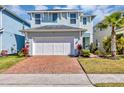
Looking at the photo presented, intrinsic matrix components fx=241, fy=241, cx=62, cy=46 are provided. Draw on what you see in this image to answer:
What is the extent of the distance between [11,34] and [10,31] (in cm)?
64

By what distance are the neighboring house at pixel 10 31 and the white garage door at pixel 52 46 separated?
11.5 ft

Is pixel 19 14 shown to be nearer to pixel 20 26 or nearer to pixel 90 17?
pixel 20 26

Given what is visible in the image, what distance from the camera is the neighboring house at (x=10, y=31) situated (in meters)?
25.9

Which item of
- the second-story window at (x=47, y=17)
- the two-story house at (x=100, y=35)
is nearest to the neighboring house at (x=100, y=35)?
the two-story house at (x=100, y=35)

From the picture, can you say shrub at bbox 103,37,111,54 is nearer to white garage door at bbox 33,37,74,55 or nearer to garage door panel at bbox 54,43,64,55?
white garage door at bbox 33,37,74,55

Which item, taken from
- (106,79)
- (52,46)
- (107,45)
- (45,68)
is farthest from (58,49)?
(106,79)

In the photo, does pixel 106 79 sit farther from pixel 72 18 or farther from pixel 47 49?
pixel 72 18

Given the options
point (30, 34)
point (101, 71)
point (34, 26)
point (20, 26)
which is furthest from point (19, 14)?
point (101, 71)

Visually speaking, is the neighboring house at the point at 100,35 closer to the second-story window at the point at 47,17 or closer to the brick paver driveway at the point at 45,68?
the second-story window at the point at 47,17

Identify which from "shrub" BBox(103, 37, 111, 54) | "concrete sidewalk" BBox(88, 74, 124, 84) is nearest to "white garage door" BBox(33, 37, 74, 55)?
"shrub" BBox(103, 37, 111, 54)

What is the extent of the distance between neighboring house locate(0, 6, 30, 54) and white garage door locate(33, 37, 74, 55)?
3490mm

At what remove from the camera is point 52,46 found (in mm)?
26234

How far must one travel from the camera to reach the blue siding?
26859 millimetres

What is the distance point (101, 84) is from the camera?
33.9 ft
